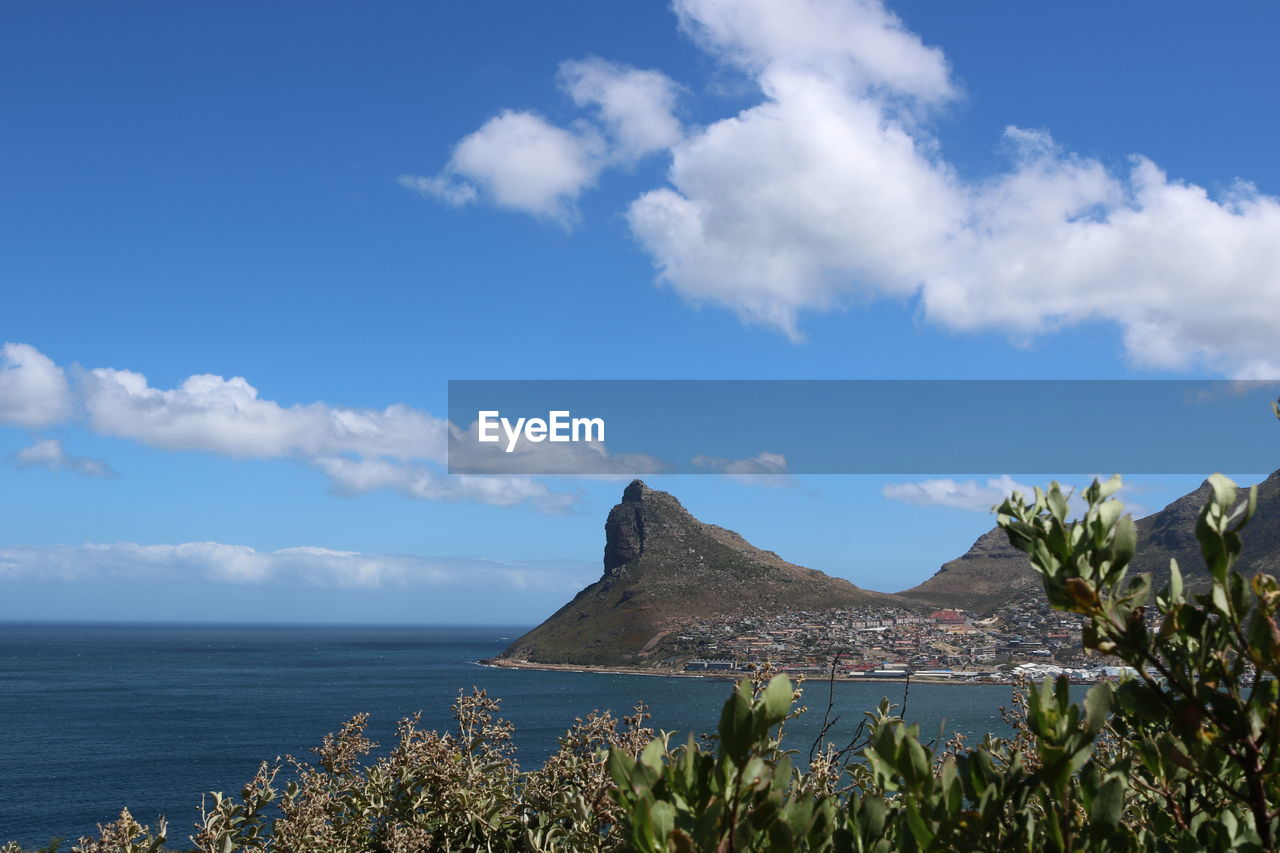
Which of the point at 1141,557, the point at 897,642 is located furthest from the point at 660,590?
the point at 1141,557

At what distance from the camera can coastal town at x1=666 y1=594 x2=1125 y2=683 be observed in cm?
9738

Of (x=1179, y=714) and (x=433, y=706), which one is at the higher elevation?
(x=1179, y=714)

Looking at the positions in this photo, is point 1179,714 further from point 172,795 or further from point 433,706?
point 433,706

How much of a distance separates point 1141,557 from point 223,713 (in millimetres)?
73588

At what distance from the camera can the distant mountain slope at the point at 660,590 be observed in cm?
12431

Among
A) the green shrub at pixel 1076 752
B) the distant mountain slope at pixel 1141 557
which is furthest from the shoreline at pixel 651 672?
the green shrub at pixel 1076 752

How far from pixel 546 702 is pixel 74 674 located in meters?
62.5

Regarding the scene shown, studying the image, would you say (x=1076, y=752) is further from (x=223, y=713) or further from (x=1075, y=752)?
(x=223, y=713)

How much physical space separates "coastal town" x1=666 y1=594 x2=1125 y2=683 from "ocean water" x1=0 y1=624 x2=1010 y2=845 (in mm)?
4680

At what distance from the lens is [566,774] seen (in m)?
5.88

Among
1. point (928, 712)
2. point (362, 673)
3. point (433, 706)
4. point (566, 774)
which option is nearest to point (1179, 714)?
point (566, 774)

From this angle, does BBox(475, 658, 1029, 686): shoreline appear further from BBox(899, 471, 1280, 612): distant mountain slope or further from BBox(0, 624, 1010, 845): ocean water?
BBox(899, 471, 1280, 612): distant mountain slope

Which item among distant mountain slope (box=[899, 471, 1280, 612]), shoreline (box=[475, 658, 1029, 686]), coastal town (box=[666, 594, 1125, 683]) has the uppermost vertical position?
distant mountain slope (box=[899, 471, 1280, 612])

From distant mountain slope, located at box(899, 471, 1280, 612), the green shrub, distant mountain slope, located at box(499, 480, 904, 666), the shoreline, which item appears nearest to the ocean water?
the shoreline
